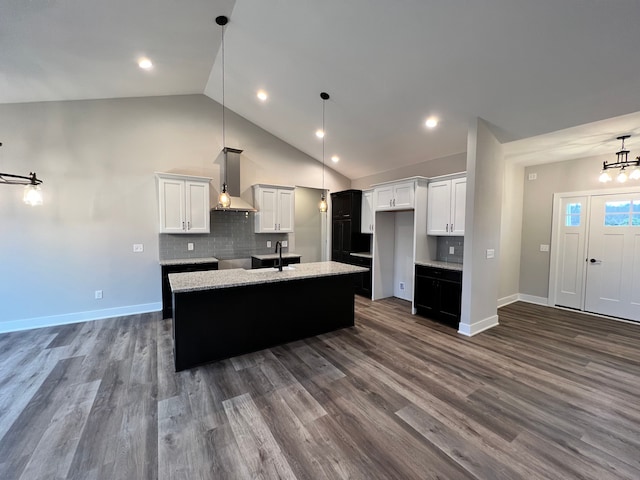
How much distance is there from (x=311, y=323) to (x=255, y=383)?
1228mm

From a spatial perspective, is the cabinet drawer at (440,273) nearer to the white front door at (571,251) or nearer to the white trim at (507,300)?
the white trim at (507,300)

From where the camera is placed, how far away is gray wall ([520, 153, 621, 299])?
4.82 metres

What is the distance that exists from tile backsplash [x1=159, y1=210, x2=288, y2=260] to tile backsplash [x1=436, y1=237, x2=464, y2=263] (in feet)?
11.4

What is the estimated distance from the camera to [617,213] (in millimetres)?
4445

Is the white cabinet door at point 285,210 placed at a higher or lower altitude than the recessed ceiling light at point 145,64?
lower

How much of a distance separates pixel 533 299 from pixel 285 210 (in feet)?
18.1

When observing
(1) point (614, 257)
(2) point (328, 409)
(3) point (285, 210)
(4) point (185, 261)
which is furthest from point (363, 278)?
(1) point (614, 257)

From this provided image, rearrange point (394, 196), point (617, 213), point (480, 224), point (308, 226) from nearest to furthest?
1. point (480, 224)
2. point (617, 213)
3. point (394, 196)
4. point (308, 226)

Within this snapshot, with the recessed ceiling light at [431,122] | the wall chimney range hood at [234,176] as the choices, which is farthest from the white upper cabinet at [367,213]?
the wall chimney range hood at [234,176]

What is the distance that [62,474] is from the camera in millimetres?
1635

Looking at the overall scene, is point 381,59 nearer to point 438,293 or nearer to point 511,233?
point 438,293

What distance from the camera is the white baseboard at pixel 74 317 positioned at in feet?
12.7

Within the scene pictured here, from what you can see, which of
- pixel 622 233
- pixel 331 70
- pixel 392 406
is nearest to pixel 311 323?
pixel 392 406

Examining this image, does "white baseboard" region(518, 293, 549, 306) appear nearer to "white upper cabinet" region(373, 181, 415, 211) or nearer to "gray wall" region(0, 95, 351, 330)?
"white upper cabinet" region(373, 181, 415, 211)
